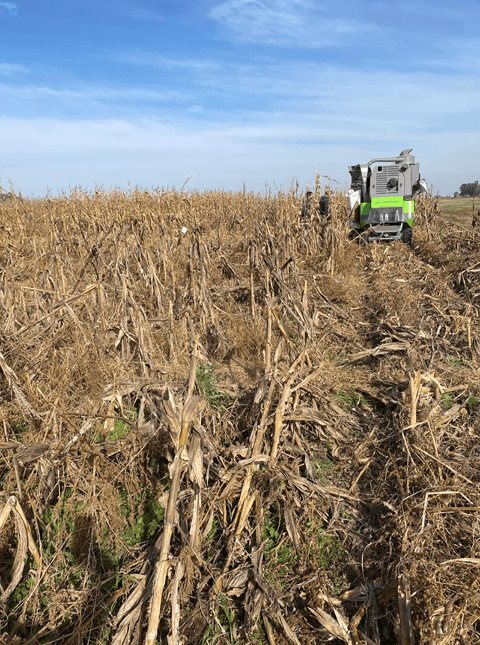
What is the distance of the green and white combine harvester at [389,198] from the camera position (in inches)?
373

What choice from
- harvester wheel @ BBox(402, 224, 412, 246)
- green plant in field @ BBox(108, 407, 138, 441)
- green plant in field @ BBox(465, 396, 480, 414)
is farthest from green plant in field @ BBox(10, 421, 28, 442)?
harvester wheel @ BBox(402, 224, 412, 246)

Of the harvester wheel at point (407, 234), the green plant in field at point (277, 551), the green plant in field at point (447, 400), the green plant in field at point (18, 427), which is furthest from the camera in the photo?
the harvester wheel at point (407, 234)

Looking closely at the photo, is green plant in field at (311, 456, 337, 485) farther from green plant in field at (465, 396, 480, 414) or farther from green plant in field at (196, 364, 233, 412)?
green plant in field at (465, 396, 480, 414)

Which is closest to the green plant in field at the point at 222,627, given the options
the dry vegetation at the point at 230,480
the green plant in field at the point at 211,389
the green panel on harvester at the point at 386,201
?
the dry vegetation at the point at 230,480

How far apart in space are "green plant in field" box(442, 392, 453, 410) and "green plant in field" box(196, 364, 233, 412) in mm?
1792

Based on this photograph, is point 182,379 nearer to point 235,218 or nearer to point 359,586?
point 359,586

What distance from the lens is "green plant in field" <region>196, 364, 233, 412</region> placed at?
3.88m

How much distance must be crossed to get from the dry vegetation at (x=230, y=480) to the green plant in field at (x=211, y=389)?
0.10 ft

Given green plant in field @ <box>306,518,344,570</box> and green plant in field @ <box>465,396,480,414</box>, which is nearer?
green plant in field @ <box>306,518,344,570</box>

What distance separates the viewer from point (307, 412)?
11.9 ft

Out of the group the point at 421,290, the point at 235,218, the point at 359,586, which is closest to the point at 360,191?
the point at 235,218

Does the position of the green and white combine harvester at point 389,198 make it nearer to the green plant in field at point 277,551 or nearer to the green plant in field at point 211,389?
the green plant in field at point 211,389

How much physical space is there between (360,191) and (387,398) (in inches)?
278

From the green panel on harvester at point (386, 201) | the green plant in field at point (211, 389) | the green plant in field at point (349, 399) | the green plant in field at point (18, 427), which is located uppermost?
the green panel on harvester at point (386, 201)
